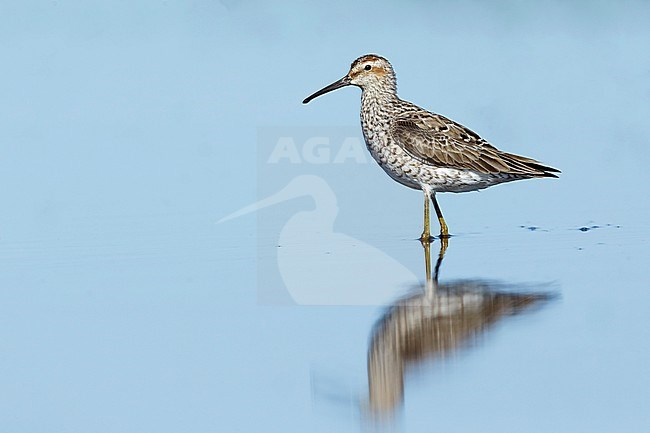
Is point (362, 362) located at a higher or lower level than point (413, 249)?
lower

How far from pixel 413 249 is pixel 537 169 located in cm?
152

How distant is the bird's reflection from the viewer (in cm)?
584

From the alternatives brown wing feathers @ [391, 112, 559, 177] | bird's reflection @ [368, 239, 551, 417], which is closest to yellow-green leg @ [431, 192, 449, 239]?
brown wing feathers @ [391, 112, 559, 177]

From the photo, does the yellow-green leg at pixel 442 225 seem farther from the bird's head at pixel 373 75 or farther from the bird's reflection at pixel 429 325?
the bird's reflection at pixel 429 325

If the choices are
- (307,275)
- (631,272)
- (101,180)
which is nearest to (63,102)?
(101,180)

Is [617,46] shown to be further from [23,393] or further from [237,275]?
[23,393]

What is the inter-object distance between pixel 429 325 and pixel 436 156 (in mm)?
3577

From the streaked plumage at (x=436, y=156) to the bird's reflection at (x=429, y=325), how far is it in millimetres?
2213

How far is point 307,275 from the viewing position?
8242 millimetres

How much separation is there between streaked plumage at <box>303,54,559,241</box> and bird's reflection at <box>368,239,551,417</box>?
221 cm

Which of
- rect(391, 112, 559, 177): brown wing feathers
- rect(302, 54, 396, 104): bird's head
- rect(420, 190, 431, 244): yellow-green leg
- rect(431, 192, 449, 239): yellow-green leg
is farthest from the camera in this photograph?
rect(302, 54, 396, 104): bird's head

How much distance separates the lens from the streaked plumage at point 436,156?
33.3ft

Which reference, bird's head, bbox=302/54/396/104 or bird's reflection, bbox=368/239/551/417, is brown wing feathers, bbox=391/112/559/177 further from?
bird's reflection, bbox=368/239/551/417

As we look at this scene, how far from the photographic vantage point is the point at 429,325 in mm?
6777
